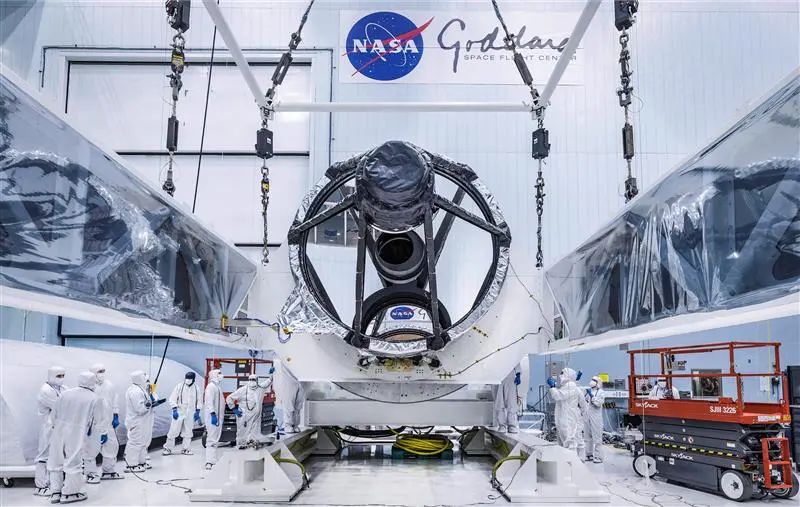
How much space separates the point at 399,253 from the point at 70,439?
4120 millimetres

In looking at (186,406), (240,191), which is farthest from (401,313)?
(240,191)

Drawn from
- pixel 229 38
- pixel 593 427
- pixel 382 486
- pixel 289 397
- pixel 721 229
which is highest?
pixel 229 38

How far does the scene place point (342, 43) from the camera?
487 inches

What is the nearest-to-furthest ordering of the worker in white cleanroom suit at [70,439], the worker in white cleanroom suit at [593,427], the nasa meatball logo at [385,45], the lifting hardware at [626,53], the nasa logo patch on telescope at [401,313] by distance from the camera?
the lifting hardware at [626,53]
the worker in white cleanroom suit at [70,439]
the nasa logo patch on telescope at [401,313]
the worker in white cleanroom suit at [593,427]
the nasa meatball logo at [385,45]

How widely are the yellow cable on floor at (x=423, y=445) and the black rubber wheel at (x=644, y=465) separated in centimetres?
257

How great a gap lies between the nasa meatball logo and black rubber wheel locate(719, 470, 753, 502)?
8953 mm

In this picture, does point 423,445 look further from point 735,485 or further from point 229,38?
point 229,38

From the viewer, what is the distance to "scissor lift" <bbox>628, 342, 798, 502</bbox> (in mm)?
6371

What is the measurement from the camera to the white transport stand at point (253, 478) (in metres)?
4.63

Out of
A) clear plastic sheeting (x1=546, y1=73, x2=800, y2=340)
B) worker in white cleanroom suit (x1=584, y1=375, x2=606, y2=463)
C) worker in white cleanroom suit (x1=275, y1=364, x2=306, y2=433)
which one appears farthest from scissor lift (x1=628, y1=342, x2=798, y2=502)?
clear plastic sheeting (x1=546, y1=73, x2=800, y2=340)

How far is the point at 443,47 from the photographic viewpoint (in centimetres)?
1240

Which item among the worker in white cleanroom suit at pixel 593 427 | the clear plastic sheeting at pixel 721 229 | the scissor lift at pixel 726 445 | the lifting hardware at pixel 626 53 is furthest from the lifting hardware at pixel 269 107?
the worker in white cleanroom suit at pixel 593 427

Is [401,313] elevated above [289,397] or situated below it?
above

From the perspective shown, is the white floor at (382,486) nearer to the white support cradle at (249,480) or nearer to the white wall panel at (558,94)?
the white support cradle at (249,480)
